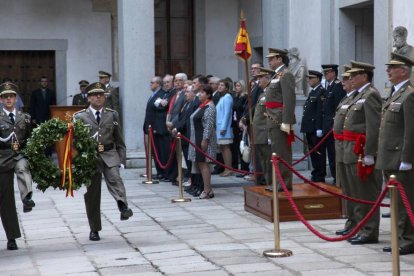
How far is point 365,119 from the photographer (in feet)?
30.3

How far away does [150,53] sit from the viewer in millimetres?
18047

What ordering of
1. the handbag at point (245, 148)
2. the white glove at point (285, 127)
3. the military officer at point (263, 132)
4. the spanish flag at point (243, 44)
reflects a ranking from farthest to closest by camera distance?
the handbag at point (245, 148) → the spanish flag at point (243, 44) → the military officer at point (263, 132) → the white glove at point (285, 127)

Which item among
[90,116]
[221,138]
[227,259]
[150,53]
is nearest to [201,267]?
[227,259]

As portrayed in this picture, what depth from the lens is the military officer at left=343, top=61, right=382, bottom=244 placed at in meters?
9.12

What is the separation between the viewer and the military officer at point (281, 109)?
1116 centimetres

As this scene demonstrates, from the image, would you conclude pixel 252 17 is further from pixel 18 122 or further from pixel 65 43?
pixel 18 122

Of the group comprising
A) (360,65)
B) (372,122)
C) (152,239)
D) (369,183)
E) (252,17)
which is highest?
(252,17)

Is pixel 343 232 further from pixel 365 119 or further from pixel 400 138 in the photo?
pixel 400 138

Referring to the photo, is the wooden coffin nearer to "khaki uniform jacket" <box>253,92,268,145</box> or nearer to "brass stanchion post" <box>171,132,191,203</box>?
"khaki uniform jacket" <box>253,92,268,145</box>

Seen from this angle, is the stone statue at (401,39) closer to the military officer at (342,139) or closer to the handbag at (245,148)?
the military officer at (342,139)

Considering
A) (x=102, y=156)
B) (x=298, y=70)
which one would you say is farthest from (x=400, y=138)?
(x=298, y=70)

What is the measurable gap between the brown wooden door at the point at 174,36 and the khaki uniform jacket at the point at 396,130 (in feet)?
45.9

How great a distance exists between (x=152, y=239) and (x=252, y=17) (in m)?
12.6

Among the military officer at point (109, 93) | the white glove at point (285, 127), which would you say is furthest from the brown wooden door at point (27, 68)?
the white glove at point (285, 127)
